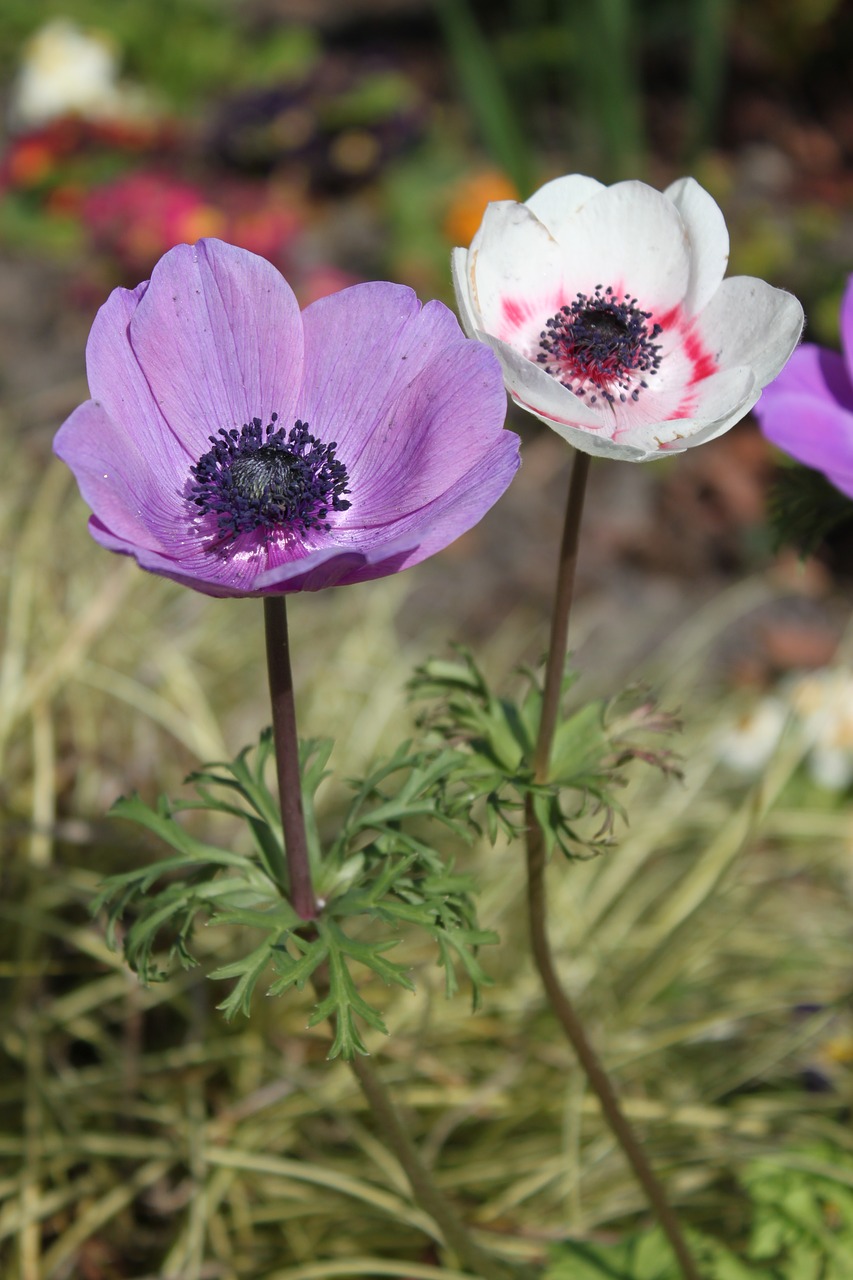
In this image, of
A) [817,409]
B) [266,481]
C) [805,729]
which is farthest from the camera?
[805,729]

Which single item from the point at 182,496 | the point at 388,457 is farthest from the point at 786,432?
the point at 182,496

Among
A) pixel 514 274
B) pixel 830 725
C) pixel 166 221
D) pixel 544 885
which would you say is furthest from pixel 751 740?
pixel 166 221

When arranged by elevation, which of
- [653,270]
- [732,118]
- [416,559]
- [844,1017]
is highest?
[732,118]

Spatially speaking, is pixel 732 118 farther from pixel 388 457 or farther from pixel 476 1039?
pixel 388 457

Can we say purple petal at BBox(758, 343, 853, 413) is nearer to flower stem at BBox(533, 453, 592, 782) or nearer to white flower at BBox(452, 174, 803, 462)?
white flower at BBox(452, 174, 803, 462)

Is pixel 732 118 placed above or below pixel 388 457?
above

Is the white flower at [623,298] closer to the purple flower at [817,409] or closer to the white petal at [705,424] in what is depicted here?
the white petal at [705,424]

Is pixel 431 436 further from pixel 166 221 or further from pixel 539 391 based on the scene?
pixel 166 221

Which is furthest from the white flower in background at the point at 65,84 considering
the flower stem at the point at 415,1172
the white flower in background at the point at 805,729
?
the flower stem at the point at 415,1172
